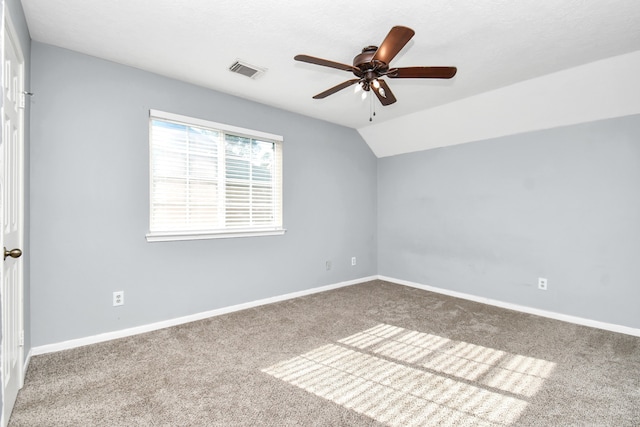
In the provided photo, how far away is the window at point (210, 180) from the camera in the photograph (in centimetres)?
298

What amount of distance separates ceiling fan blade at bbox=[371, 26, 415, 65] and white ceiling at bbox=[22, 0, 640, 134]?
14.5 inches

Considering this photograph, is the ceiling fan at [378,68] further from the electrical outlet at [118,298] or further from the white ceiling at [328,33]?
the electrical outlet at [118,298]

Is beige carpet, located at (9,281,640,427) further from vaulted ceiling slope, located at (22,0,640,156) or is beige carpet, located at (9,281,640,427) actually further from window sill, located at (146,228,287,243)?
vaulted ceiling slope, located at (22,0,640,156)

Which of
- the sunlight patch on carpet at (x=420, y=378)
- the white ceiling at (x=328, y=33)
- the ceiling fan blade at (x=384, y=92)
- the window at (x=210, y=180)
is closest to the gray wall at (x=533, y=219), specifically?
the white ceiling at (x=328, y=33)

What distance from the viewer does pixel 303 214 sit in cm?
412

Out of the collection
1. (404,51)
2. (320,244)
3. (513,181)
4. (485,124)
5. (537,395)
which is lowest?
(537,395)

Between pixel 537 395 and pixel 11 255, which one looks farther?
pixel 537 395

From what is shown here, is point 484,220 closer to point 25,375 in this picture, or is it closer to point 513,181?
point 513,181

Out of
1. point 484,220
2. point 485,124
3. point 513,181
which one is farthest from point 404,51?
point 484,220

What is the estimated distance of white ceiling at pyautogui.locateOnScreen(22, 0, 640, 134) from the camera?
1.97 meters

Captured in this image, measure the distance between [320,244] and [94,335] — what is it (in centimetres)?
266

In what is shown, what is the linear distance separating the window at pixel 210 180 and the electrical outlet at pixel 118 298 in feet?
1.79

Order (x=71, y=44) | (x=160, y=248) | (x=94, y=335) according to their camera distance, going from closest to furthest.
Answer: (x=71, y=44) < (x=94, y=335) < (x=160, y=248)

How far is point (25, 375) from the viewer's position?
2.05 meters
